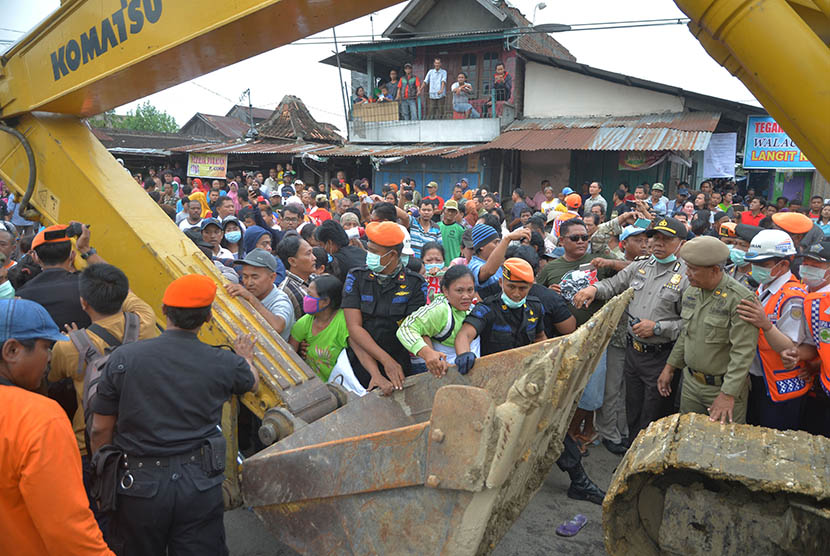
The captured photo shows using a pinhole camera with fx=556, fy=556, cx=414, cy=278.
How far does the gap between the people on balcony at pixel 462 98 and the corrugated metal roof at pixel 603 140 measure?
1.73m

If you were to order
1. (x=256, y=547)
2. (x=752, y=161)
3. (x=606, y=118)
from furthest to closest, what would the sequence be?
(x=606, y=118)
(x=752, y=161)
(x=256, y=547)

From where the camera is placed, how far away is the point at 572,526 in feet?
12.5

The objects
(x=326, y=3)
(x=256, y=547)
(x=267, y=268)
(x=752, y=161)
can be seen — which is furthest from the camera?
(x=752, y=161)

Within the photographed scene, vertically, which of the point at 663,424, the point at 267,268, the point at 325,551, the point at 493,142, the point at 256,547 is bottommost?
the point at 256,547

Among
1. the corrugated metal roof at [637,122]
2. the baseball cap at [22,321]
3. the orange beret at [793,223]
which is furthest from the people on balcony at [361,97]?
the baseball cap at [22,321]

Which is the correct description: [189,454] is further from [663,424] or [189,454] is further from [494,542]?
[663,424]

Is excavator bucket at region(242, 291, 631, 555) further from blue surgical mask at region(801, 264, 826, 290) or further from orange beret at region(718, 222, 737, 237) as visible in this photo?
orange beret at region(718, 222, 737, 237)

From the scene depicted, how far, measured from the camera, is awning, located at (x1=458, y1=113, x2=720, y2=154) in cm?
1351

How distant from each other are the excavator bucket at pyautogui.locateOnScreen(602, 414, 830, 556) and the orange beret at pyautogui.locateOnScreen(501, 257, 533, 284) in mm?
1250

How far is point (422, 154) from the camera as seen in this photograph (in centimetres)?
1741

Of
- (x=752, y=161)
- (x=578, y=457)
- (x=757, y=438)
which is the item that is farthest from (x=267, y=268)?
(x=752, y=161)

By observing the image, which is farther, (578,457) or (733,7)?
(578,457)

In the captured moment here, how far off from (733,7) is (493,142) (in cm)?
1514

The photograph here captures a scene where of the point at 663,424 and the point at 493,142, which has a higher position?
the point at 493,142
